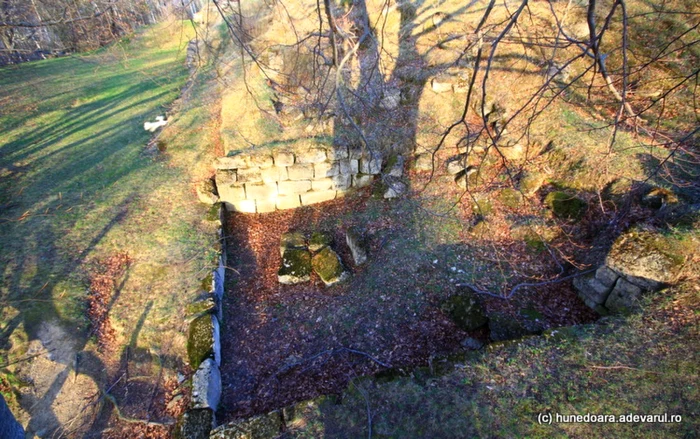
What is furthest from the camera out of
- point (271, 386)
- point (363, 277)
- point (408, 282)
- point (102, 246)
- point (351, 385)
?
point (102, 246)

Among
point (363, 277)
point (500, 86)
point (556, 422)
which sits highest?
point (500, 86)

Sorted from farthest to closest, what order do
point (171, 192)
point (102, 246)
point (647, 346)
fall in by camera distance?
point (171, 192), point (102, 246), point (647, 346)

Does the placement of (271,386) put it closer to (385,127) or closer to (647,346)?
(647,346)

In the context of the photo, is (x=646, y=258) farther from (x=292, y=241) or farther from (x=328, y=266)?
(x=292, y=241)

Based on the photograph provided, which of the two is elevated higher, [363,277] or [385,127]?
[385,127]

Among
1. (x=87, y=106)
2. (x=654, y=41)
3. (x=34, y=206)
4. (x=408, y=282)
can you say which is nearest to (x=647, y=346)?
(x=408, y=282)

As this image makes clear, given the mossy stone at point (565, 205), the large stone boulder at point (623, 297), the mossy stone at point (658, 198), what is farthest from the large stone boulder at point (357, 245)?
the mossy stone at point (658, 198)

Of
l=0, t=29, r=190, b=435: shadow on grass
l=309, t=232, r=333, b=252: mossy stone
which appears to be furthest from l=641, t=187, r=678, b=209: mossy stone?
l=0, t=29, r=190, b=435: shadow on grass
